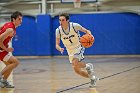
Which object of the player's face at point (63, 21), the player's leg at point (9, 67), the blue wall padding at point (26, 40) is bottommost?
the blue wall padding at point (26, 40)

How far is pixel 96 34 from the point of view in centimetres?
2028

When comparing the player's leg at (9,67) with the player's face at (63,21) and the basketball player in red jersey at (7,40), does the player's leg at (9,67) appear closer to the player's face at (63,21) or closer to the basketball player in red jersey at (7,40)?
the basketball player in red jersey at (7,40)

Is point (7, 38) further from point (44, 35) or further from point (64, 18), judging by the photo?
point (44, 35)

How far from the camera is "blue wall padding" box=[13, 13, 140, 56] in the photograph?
1994cm

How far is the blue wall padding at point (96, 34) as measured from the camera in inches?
785

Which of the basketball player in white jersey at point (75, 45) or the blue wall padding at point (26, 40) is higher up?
the basketball player in white jersey at point (75, 45)

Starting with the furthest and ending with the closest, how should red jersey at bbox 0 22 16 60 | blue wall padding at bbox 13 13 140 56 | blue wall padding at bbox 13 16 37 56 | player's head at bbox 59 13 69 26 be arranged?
blue wall padding at bbox 13 16 37 56, blue wall padding at bbox 13 13 140 56, player's head at bbox 59 13 69 26, red jersey at bbox 0 22 16 60

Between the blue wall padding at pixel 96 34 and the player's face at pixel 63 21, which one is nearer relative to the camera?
the player's face at pixel 63 21

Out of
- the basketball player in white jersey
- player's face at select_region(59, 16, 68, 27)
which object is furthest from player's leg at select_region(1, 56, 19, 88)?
player's face at select_region(59, 16, 68, 27)

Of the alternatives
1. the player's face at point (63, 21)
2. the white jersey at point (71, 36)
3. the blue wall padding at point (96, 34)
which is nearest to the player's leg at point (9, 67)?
the white jersey at point (71, 36)

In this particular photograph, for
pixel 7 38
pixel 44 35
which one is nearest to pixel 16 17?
Answer: pixel 7 38

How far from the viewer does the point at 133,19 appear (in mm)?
19906

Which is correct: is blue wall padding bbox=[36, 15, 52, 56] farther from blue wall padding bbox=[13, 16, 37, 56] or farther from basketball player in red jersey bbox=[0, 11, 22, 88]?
basketball player in red jersey bbox=[0, 11, 22, 88]

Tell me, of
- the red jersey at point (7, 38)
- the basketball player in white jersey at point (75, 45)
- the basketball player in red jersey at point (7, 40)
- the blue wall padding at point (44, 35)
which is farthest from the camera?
the blue wall padding at point (44, 35)
